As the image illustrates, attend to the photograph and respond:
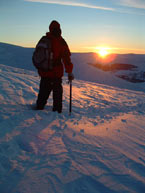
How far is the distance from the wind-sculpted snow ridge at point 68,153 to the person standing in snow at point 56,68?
29 centimetres

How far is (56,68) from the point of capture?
3.65 metres

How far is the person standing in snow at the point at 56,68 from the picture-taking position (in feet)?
11.6

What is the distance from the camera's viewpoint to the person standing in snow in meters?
3.53

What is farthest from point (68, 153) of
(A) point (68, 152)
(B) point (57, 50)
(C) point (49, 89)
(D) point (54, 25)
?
(D) point (54, 25)

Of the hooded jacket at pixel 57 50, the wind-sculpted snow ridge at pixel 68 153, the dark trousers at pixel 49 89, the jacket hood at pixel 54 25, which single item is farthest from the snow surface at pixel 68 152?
the jacket hood at pixel 54 25

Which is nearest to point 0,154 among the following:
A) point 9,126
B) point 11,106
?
point 9,126

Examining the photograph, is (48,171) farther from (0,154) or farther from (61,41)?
(61,41)

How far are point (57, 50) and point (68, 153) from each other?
2075 mm

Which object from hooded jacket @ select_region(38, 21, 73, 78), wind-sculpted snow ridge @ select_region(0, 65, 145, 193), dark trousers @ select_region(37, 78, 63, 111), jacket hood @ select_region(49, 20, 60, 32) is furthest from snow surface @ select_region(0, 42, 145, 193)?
jacket hood @ select_region(49, 20, 60, 32)

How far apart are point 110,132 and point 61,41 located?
191cm

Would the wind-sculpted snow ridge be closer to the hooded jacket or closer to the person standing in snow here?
the person standing in snow

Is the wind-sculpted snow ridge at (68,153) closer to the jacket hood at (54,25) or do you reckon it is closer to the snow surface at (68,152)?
the snow surface at (68,152)

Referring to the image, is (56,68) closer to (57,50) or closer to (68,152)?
(57,50)

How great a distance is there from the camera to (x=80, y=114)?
4.02 metres
